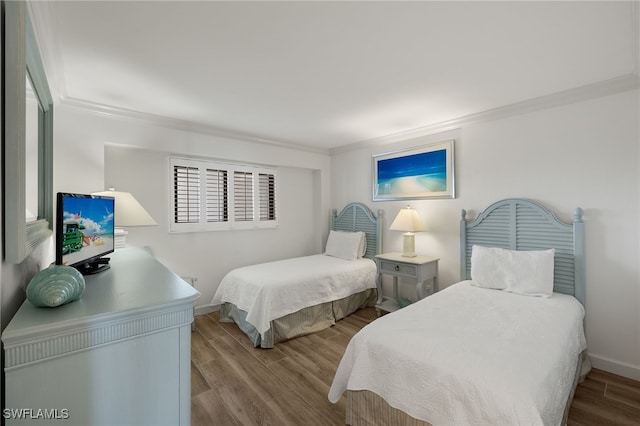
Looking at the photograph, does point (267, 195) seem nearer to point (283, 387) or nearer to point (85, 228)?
point (283, 387)

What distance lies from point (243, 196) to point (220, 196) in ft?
1.09

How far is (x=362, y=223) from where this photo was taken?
4.21 metres

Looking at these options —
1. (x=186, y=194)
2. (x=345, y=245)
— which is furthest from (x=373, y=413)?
(x=186, y=194)

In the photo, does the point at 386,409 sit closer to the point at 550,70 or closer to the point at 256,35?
the point at 256,35

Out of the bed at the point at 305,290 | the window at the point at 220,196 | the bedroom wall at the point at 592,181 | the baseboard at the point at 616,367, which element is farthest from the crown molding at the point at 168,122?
the baseboard at the point at 616,367

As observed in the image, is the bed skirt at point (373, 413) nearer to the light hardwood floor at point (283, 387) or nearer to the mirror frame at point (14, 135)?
the light hardwood floor at point (283, 387)

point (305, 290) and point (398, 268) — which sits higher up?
point (398, 268)

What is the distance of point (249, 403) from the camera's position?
1.98m

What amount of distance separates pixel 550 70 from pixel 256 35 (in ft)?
6.94

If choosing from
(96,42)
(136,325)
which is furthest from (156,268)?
(96,42)

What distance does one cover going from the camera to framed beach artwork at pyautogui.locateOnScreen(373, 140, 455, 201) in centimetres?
333

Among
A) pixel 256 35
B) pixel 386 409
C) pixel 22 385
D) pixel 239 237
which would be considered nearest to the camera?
pixel 22 385

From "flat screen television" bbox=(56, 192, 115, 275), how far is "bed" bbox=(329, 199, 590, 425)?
5.02 feet
